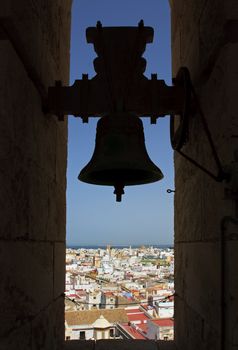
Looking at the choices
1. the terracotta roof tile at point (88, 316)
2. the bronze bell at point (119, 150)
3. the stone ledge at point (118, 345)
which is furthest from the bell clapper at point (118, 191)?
the terracotta roof tile at point (88, 316)

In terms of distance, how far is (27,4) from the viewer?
2078 millimetres

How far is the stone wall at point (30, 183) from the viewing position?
5.74 ft

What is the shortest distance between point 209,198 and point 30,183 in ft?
2.66

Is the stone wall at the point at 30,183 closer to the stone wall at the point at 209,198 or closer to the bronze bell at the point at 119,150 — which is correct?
the bronze bell at the point at 119,150

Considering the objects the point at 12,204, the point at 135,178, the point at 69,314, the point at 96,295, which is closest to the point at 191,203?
the point at 135,178

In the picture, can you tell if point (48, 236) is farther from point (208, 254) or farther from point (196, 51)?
point (196, 51)

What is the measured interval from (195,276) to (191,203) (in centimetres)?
41

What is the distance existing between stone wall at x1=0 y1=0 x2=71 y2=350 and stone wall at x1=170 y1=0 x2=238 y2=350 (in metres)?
0.78

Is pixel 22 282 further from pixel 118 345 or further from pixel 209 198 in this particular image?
pixel 118 345

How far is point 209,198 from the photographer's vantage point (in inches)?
84.4

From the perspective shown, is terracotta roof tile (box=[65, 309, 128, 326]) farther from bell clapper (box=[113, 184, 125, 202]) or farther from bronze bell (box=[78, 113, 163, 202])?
bronze bell (box=[78, 113, 163, 202])

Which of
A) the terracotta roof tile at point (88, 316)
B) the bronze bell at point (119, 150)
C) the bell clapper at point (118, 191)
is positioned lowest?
the terracotta roof tile at point (88, 316)

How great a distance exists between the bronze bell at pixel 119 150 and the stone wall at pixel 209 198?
0.28m

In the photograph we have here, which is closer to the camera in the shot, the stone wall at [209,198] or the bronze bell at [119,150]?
the stone wall at [209,198]
